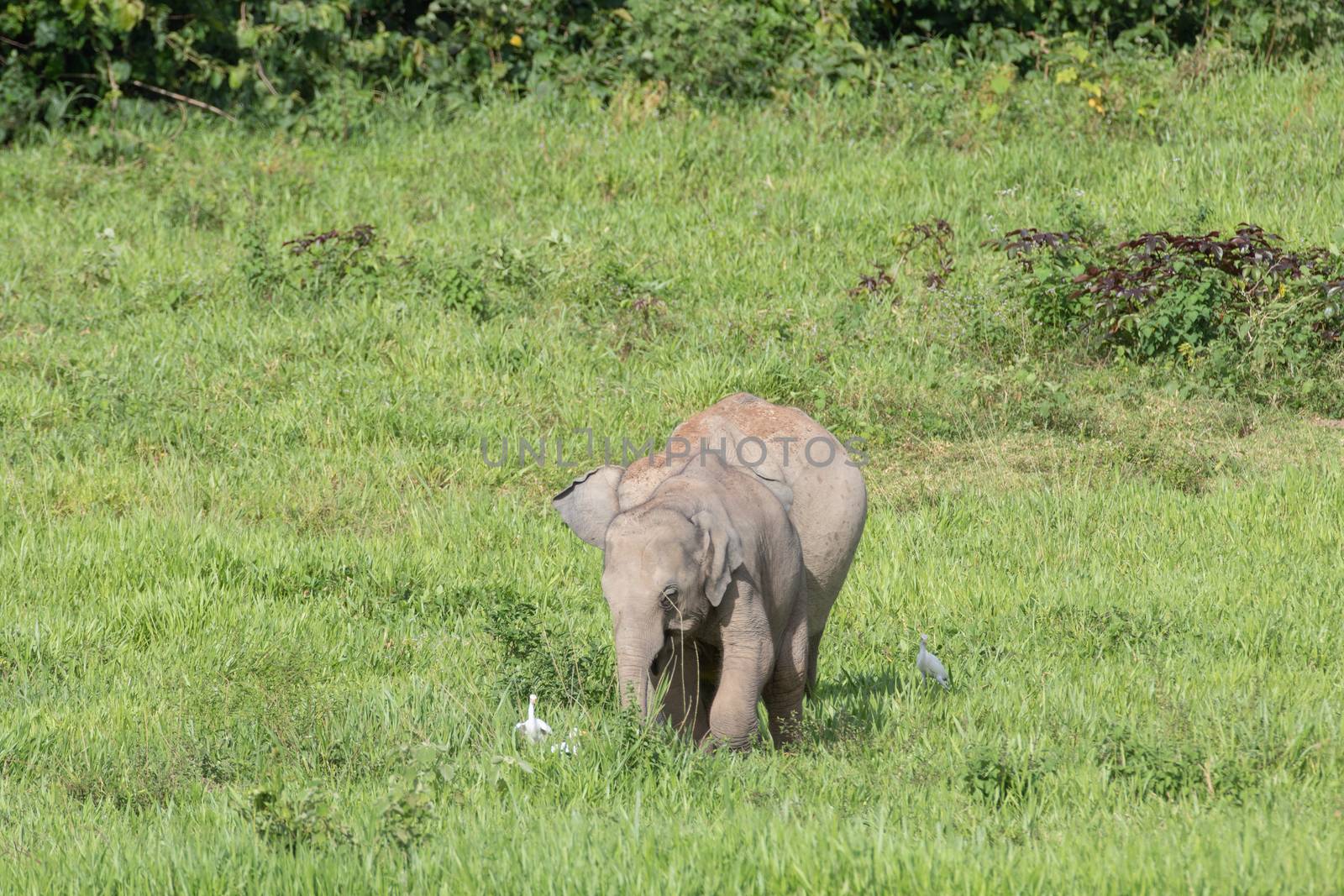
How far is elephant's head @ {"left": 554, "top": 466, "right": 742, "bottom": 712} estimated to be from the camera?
14.8ft

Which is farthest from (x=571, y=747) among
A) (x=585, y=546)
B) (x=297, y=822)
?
(x=585, y=546)

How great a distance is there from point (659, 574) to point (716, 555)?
218 millimetres

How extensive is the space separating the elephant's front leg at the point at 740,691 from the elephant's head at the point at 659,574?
18 cm

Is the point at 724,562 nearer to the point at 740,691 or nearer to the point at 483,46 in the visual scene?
the point at 740,691

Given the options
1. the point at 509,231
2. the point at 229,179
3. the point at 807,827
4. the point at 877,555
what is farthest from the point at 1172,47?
the point at 807,827

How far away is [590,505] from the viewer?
205 inches

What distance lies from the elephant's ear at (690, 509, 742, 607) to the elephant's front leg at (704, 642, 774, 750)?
230 mm

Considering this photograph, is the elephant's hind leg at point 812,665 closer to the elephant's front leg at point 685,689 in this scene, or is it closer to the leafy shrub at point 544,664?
the elephant's front leg at point 685,689

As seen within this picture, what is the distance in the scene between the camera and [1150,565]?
748cm

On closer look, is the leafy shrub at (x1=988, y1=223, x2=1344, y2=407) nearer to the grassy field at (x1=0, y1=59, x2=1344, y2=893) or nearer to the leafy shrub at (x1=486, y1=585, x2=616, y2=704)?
the grassy field at (x1=0, y1=59, x2=1344, y2=893)

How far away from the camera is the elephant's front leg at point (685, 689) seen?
5062 millimetres

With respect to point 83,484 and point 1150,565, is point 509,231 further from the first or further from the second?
point 1150,565

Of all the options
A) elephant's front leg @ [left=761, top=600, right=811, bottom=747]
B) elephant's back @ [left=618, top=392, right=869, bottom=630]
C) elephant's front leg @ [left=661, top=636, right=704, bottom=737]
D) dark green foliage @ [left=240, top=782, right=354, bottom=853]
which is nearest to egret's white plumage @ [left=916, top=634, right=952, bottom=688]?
elephant's back @ [left=618, top=392, right=869, bottom=630]

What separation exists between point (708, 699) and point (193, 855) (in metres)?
1.90
